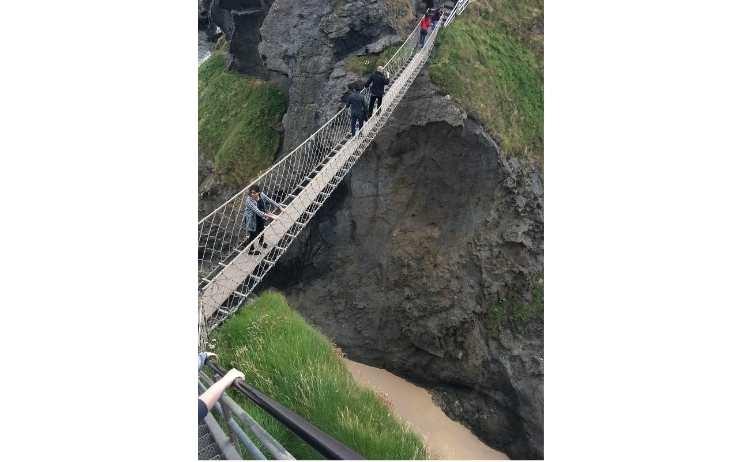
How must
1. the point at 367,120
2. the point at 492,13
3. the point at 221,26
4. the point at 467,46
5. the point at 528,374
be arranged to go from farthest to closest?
the point at 221,26, the point at 492,13, the point at 467,46, the point at 528,374, the point at 367,120

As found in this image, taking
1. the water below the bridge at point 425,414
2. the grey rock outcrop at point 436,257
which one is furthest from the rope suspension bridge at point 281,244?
the water below the bridge at point 425,414

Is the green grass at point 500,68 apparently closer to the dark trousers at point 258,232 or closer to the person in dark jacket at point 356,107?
the person in dark jacket at point 356,107

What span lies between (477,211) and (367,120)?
9.61ft

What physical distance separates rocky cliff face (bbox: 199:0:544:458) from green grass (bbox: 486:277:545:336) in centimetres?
4

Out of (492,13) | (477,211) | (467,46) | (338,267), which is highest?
(492,13)

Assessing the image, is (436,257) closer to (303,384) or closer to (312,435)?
(303,384)

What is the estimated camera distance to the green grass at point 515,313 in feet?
25.6

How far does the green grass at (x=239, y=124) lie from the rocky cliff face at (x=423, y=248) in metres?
1.10

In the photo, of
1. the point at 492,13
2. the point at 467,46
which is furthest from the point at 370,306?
the point at 492,13

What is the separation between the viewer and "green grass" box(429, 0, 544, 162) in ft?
26.8

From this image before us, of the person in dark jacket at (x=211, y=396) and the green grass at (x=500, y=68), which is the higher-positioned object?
the green grass at (x=500, y=68)

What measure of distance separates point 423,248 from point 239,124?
4.88m

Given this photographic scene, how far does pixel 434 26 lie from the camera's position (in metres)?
8.61

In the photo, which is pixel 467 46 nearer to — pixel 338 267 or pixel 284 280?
pixel 338 267
